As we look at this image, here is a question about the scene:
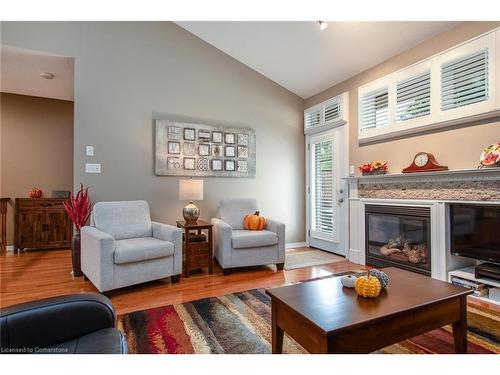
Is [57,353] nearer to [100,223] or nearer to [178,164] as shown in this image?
[100,223]

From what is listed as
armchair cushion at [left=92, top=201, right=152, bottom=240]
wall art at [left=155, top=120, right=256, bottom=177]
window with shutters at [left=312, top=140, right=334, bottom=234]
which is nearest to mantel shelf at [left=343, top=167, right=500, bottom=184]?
window with shutters at [left=312, top=140, right=334, bottom=234]

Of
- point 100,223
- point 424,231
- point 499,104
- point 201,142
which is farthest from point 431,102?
point 100,223

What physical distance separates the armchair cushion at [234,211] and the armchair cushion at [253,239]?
1.20 feet

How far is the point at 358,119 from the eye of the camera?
3.72m

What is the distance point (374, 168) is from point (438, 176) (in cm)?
73

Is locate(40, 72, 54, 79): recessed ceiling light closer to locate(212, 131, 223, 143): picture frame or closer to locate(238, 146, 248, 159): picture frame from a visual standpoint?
locate(212, 131, 223, 143): picture frame

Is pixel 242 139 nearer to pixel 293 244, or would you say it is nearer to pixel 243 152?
pixel 243 152

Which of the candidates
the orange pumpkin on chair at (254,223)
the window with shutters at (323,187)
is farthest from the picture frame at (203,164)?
the window with shutters at (323,187)

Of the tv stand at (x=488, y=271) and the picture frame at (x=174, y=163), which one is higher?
the picture frame at (x=174, y=163)

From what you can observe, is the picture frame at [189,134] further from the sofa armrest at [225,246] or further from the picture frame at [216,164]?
the sofa armrest at [225,246]

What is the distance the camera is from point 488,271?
240 centimetres

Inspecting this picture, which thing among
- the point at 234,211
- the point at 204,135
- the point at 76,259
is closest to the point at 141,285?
the point at 76,259

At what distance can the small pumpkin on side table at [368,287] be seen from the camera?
4.80ft
